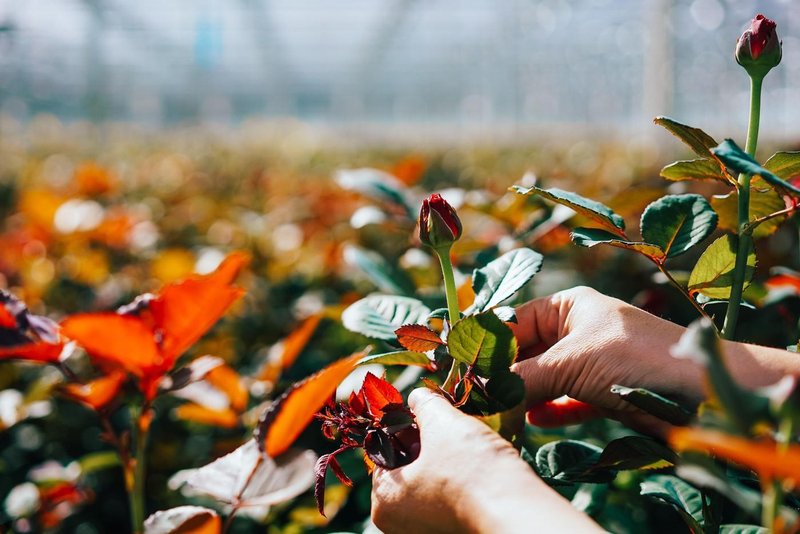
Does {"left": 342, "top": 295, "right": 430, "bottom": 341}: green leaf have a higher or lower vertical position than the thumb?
higher

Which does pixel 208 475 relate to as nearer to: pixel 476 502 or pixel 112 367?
pixel 112 367

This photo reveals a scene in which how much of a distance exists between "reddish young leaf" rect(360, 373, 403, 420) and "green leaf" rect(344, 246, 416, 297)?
0.30 metres

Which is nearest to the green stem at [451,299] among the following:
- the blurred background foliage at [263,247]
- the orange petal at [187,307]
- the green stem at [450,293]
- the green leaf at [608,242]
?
the green stem at [450,293]

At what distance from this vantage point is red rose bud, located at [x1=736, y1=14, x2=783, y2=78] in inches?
23.4

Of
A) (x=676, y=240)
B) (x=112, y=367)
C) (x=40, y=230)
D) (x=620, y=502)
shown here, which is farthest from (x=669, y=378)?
(x=40, y=230)

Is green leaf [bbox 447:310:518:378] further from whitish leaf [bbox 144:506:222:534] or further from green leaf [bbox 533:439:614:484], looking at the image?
whitish leaf [bbox 144:506:222:534]

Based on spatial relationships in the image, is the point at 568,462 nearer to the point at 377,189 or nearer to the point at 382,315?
the point at 382,315

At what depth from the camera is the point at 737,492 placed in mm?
368

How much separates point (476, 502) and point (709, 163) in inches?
13.3

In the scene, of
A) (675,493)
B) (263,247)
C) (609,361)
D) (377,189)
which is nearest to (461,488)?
(609,361)

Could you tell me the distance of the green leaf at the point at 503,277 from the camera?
0.60 metres

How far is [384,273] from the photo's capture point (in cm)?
91

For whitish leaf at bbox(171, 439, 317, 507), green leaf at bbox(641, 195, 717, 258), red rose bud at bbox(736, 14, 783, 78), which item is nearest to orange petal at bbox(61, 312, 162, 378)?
whitish leaf at bbox(171, 439, 317, 507)

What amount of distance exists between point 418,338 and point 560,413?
248 millimetres
